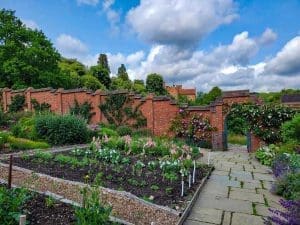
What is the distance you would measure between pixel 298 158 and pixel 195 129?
563 cm

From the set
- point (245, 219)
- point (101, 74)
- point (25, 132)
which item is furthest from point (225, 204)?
point (101, 74)

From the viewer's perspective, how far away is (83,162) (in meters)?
5.94

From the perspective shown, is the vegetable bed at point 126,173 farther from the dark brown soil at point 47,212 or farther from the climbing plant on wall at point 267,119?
the climbing plant on wall at point 267,119

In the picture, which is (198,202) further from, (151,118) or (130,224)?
(151,118)

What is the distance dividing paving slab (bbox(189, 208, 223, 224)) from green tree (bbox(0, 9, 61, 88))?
19.4 metres

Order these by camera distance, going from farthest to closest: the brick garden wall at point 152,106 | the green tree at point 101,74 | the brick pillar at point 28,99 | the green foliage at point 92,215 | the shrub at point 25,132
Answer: the green tree at point 101,74 < the brick pillar at point 28,99 < the brick garden wall at point 152,106 < the shrub at point 25,132 < the green foliage at point 92,215

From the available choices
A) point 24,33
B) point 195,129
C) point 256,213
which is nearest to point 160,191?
point 256,213

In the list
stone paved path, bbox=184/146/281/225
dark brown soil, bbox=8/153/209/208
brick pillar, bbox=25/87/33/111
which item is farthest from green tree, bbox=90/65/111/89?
dark brown soil, bbox=8/153/209/208

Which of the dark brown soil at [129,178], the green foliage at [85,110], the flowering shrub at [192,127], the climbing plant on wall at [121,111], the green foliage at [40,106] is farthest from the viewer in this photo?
the green foliage at [40,106]

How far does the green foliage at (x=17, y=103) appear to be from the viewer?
16656 mm

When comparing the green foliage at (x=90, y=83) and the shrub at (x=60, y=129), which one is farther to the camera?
the green foliage at (x=90, y=83)

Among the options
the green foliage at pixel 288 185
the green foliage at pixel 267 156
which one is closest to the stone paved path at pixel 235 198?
the green foliage at pixel 288 185

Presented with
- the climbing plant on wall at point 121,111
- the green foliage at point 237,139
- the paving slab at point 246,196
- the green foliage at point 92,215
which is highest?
the climbing plant on wall at point 121,111

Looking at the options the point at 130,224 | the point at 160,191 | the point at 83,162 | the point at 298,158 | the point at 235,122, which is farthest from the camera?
the point at 235,122
